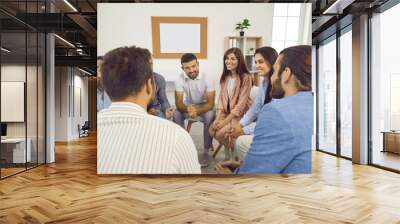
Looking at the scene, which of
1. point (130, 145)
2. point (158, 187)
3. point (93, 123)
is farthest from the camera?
point (93, 123)

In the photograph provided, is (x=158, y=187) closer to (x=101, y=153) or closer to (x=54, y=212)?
(x=101, y=153)

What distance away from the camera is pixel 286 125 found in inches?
257

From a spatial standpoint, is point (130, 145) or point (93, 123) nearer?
point (130, 145)

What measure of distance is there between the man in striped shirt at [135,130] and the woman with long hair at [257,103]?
0.76 meters

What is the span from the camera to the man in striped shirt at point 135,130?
6.39m

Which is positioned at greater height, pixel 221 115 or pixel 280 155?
pixel 221 115

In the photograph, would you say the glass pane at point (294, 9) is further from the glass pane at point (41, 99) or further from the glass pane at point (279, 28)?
the glass pane at point (41, 99)

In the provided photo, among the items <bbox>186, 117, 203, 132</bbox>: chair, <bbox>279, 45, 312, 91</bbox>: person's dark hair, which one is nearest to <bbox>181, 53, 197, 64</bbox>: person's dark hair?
<bbox>186, 117, 203, 132</bbox>: chair

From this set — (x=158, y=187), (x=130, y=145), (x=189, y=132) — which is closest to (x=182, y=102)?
(x=189, y=132)

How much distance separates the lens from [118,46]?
652cm

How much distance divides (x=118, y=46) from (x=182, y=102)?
1.40 m

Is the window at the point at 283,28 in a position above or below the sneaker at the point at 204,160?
above

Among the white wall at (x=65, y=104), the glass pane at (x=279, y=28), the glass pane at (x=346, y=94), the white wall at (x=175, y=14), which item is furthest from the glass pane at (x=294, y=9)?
the white wall at (x=65, y=104)

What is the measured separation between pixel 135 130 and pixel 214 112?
132 cm
